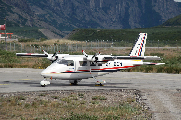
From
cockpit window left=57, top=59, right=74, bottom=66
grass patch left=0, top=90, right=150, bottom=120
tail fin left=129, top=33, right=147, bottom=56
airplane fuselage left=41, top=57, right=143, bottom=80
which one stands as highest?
tail fin left=129, top=33, right=147, bottom=56

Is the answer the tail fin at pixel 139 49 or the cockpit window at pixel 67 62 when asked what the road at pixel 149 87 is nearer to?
the cockpit window at pixel 67 62

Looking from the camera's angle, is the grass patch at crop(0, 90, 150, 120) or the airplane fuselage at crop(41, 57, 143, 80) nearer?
the grass patch at crop(0, 90, 150, 120)

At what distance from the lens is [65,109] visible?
18875mm

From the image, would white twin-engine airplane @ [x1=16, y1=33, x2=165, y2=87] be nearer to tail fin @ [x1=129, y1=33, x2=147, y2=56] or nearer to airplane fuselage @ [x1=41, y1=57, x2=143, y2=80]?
airplane fuselage @ [x1=41, y1=57, x2=143, y2=80]

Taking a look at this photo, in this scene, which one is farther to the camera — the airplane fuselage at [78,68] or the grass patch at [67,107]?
the airplane fuselage at [78,68]

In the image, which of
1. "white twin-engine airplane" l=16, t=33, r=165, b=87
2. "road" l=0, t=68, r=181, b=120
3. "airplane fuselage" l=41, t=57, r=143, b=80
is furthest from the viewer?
"white twin-engine airplane" l=16, t=33, r=165, b=87

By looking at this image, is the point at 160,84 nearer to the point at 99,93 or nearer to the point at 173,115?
the point at 99,93

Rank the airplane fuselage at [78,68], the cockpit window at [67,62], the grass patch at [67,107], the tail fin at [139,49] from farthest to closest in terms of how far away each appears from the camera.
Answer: the tail fin at [139,49] → the cockpit window at [67,62] → the airplane fuselage at [78,68] → the grass patch at [67,107]

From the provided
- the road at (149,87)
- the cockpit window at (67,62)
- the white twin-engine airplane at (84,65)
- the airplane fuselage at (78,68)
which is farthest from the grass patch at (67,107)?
the cockpit window at (67,62)

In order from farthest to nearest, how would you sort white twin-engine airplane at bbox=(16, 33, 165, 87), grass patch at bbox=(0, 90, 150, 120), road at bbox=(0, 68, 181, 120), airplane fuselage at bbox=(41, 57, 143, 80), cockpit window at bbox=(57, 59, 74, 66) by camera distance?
cockpit window at bbox=(57, 59, 74, 66) → white twin-engine airplane at bbox=(16, 33, 165, 87) → airplane fuselage at bbox=(41, 57, 143, 80) → road at bbox=(0, 68, 181, 120) → grass patch at bbox=(0, 90, 150, 120)

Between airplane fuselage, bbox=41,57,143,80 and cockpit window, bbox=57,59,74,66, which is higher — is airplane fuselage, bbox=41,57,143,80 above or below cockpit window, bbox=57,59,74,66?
below

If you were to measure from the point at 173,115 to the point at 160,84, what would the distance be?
1240 cm

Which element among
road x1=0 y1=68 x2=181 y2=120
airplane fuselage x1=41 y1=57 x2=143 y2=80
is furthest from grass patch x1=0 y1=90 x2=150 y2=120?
airplane fuselage x1=41 y1=57 x2=143 y2=80

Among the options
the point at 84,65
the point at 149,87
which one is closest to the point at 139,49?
the point at 149,87
